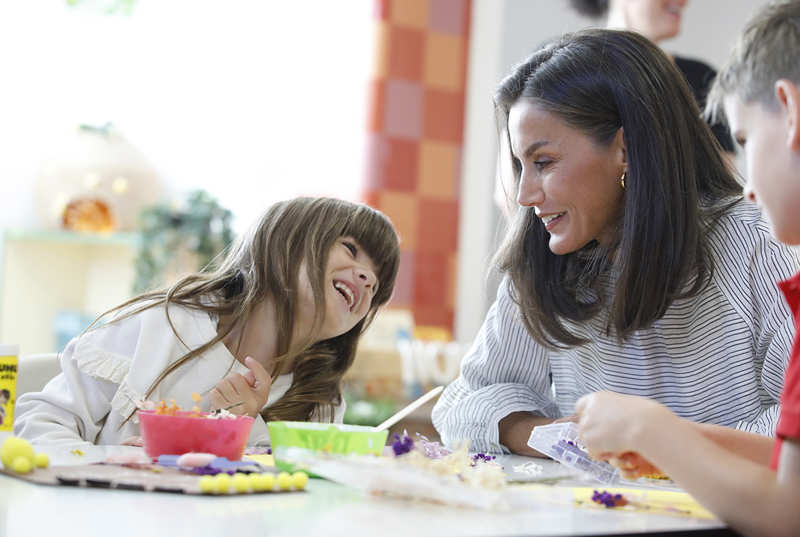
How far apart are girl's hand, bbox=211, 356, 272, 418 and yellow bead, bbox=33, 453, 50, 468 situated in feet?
1.44

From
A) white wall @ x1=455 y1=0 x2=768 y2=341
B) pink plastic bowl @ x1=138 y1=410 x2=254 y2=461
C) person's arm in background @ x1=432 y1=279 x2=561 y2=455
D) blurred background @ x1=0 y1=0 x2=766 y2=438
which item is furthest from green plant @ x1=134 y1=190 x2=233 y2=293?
pink plastic bowl @ x1=138 y1=410 x2=254 y2=461

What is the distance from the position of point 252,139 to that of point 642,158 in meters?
2.70

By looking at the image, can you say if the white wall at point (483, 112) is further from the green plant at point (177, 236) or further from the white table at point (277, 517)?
the white table at point (277, 517)

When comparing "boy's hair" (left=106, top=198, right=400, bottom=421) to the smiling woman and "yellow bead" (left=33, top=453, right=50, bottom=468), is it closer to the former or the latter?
the smiling woman

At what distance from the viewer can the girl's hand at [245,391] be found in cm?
134

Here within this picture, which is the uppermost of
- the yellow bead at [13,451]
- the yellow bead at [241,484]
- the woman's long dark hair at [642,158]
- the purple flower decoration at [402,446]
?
the woman's long dark hair at [642,158]

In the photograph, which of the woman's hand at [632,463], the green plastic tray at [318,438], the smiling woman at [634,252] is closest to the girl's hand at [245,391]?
the smiling woman at [634,252]

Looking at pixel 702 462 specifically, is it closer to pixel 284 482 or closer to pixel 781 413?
pixel 781 413

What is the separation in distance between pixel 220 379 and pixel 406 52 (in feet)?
9.23

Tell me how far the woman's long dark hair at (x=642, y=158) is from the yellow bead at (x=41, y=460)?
773mm

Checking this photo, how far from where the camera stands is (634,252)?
1354 millimetres

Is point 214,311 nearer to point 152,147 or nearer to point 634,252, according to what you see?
point 634,252

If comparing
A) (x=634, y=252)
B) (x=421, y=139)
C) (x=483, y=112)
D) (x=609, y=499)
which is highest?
(x=483, y=112)

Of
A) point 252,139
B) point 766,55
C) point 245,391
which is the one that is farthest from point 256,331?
point 252,139
